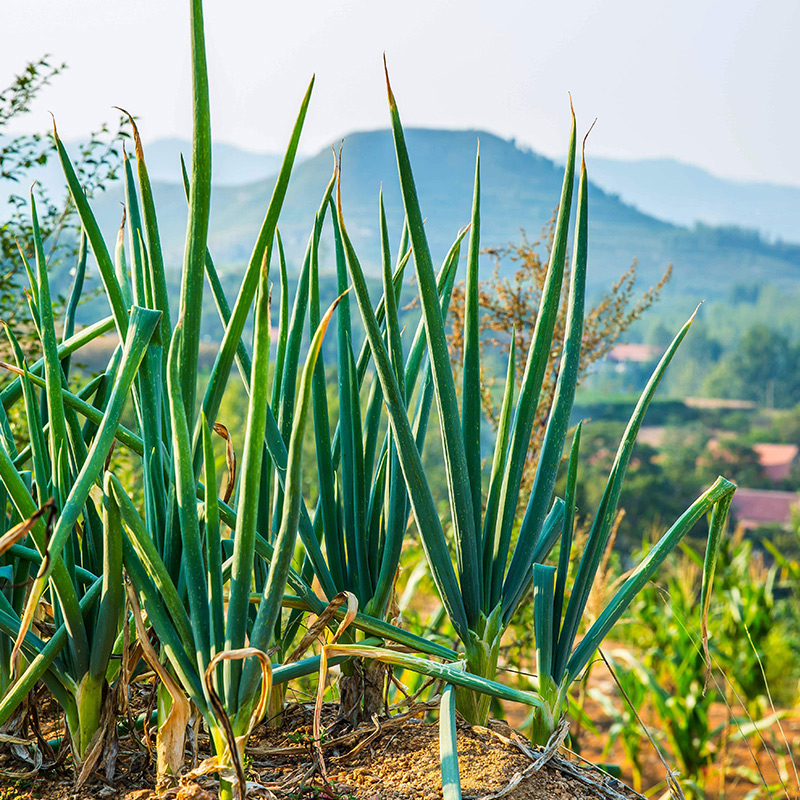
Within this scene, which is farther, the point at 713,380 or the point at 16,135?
the point at 713,380

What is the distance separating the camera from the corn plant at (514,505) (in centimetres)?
53

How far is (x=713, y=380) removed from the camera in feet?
67.5

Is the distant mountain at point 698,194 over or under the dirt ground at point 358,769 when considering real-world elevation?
over

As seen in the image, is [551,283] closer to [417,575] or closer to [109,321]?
[109,321]

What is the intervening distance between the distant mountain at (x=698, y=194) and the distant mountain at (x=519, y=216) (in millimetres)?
8865

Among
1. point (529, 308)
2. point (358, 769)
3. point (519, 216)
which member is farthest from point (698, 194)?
point (358, 769)

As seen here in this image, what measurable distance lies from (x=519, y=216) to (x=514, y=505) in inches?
853

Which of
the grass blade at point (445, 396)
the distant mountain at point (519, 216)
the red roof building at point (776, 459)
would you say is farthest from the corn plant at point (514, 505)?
the distant mountain at point (519, 216)

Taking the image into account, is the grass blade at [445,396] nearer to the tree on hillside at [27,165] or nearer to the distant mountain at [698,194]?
the tree on hillside at [27,165]

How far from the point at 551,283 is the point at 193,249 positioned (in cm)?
27

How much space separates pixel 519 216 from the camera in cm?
2125

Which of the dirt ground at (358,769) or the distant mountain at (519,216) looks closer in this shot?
the dirt ground at (358,769)

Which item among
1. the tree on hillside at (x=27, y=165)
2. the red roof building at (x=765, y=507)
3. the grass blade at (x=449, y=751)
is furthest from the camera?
the red roof building at (x=765, y=507)

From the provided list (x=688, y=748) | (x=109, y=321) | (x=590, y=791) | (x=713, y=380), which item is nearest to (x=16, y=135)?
(x=109, y=321)
